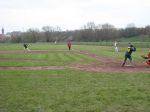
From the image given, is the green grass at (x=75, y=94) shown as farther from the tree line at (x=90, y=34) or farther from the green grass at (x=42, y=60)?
the tree line at (x=90, y=34)

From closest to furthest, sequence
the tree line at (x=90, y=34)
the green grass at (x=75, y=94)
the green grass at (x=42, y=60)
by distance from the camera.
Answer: the green grass at (x=75, y=94), the green grass at (x=42, y=60), the tree line at (x=90, y=34)

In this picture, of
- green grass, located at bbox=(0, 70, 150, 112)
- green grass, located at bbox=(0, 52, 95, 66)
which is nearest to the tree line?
green grass, located at bbox=(0, 52, 95, 66)

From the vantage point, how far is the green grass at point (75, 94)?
921 cm

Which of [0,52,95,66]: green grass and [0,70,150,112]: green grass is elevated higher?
[0,70,150,112]: green grass

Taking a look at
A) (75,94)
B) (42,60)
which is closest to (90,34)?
(42,60)

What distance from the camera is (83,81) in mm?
14453

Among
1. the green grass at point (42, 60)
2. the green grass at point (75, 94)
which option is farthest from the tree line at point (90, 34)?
the green grass at point (75, 94)

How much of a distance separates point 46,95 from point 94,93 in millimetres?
1780

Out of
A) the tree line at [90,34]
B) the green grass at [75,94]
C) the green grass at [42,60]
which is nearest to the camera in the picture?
the green grass at [75,94]

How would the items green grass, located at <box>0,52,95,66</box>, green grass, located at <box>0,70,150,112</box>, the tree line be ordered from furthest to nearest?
the tree line < green grass, located at <box>0,52,95,66</box> < green grass, located at <box>0,70,150,112</box>

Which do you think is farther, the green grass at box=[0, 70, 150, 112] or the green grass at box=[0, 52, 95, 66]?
the green grass at box=[0, 52, 95, 66]

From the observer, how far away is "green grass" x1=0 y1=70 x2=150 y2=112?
363 inches

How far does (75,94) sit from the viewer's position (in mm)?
11203

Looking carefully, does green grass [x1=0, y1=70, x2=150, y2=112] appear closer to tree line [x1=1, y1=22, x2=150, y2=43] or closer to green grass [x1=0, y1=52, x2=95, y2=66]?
green grass [x1=0, y1=52, x2=95, y2=66]
